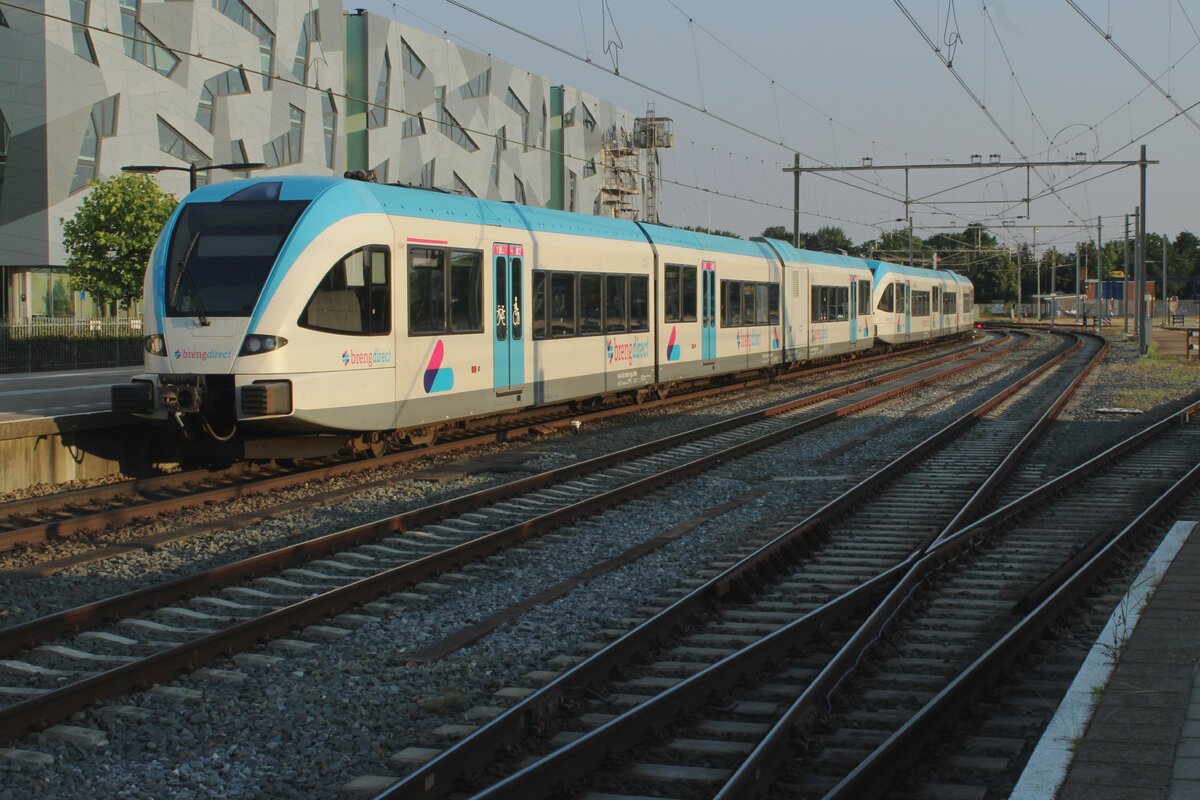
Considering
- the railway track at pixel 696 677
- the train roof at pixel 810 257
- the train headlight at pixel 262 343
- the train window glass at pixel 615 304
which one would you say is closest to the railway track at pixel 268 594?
the railway track at pixel 696 677

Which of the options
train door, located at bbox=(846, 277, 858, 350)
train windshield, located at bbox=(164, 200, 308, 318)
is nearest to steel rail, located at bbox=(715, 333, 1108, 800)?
train windshield, located at bbox=(164, 200, 308, 318)

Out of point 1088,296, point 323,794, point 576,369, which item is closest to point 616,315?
point 576,369

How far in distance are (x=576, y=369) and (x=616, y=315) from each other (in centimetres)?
169

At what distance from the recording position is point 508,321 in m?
16.2

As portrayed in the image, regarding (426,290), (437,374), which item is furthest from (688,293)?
(426,290)

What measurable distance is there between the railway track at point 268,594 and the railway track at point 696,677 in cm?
173

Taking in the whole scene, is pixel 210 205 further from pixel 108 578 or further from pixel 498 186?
pixel 498 186

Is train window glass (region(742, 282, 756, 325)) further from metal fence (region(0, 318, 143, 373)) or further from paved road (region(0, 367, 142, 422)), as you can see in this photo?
metal fence (region(0, 318, 143, 373))

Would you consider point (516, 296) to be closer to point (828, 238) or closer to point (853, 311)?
point (853, 311)

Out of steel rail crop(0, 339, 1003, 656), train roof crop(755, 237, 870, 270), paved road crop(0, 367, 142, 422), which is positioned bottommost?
steel rail crop(0, 339, 1003, 656)

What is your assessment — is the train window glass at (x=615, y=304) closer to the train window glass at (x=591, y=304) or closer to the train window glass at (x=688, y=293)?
the train window glass at (x=591, y=304)

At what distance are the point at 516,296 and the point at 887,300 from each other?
25609mm

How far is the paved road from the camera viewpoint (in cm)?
1563

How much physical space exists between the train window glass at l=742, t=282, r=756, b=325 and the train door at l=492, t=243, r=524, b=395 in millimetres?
10029
